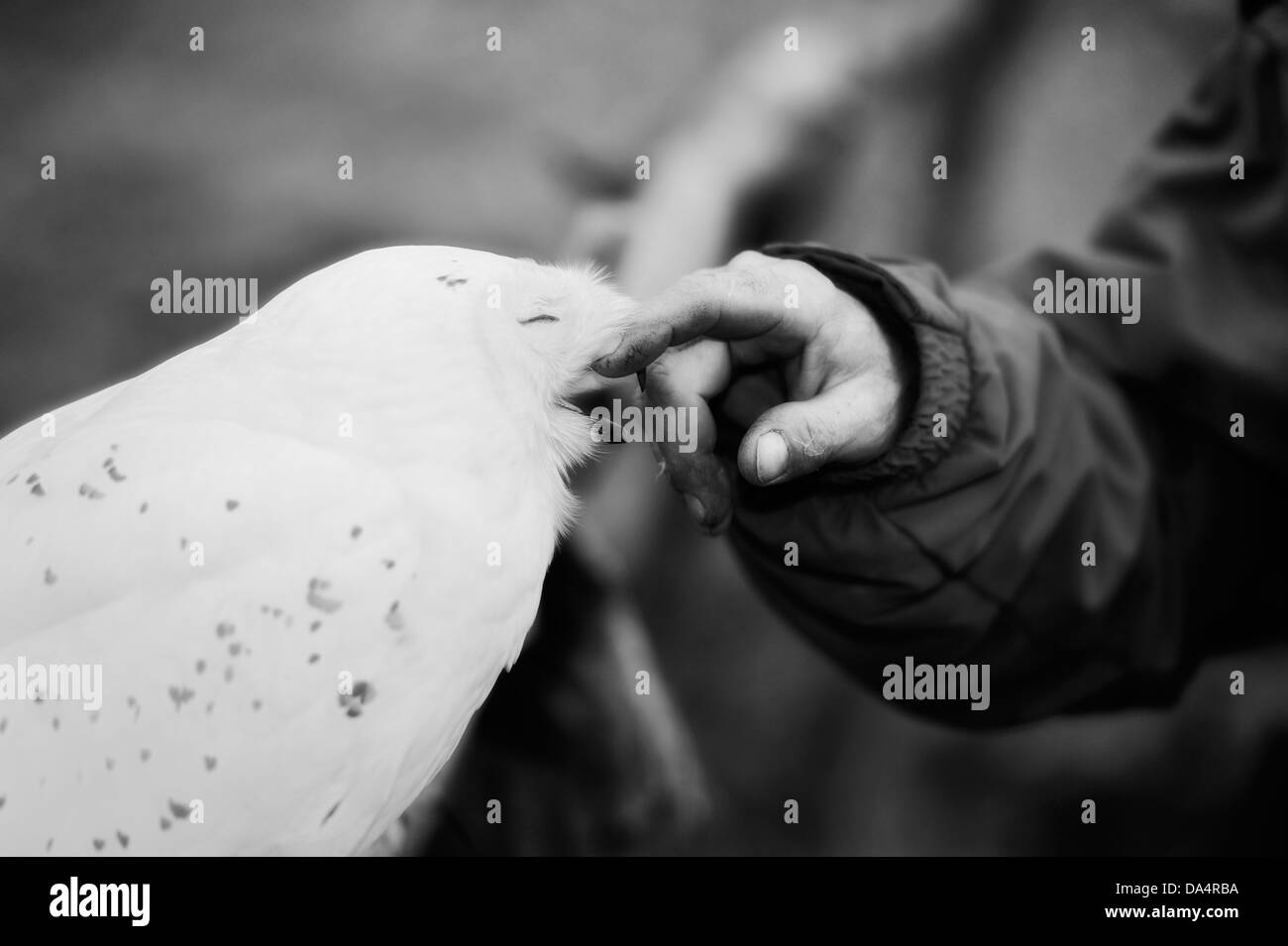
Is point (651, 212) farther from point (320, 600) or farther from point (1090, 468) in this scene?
point (320, 600)

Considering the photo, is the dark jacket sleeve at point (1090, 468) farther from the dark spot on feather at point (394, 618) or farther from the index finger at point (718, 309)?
the dark spot on feather at point (394, 618)

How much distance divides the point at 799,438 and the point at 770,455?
0.02 metres

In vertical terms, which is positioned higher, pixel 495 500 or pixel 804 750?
pixel 495 500

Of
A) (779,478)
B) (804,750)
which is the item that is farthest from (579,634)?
(779,478)

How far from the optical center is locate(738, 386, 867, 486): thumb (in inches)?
16.8

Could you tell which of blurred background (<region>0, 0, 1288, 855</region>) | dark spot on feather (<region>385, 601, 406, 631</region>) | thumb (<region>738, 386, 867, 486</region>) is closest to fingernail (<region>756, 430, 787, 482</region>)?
thumb (<region>738, 386, 867, 486</region>)

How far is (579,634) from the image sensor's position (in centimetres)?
79

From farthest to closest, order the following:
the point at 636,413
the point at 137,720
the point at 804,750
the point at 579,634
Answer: the point at 804,750 → the point at 579,634 → the point at 636,413 → the point at 137,720

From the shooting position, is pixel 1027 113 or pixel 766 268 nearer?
pixel 766 268

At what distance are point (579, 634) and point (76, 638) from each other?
476mm

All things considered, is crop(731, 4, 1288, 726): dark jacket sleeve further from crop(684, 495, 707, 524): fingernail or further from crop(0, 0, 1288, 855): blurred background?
crop(0, 0, 1288, 855): blurred background

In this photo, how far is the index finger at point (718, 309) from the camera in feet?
1.40

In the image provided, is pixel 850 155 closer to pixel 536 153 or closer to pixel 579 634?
pixel 536 153

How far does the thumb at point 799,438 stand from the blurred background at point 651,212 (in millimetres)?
357
